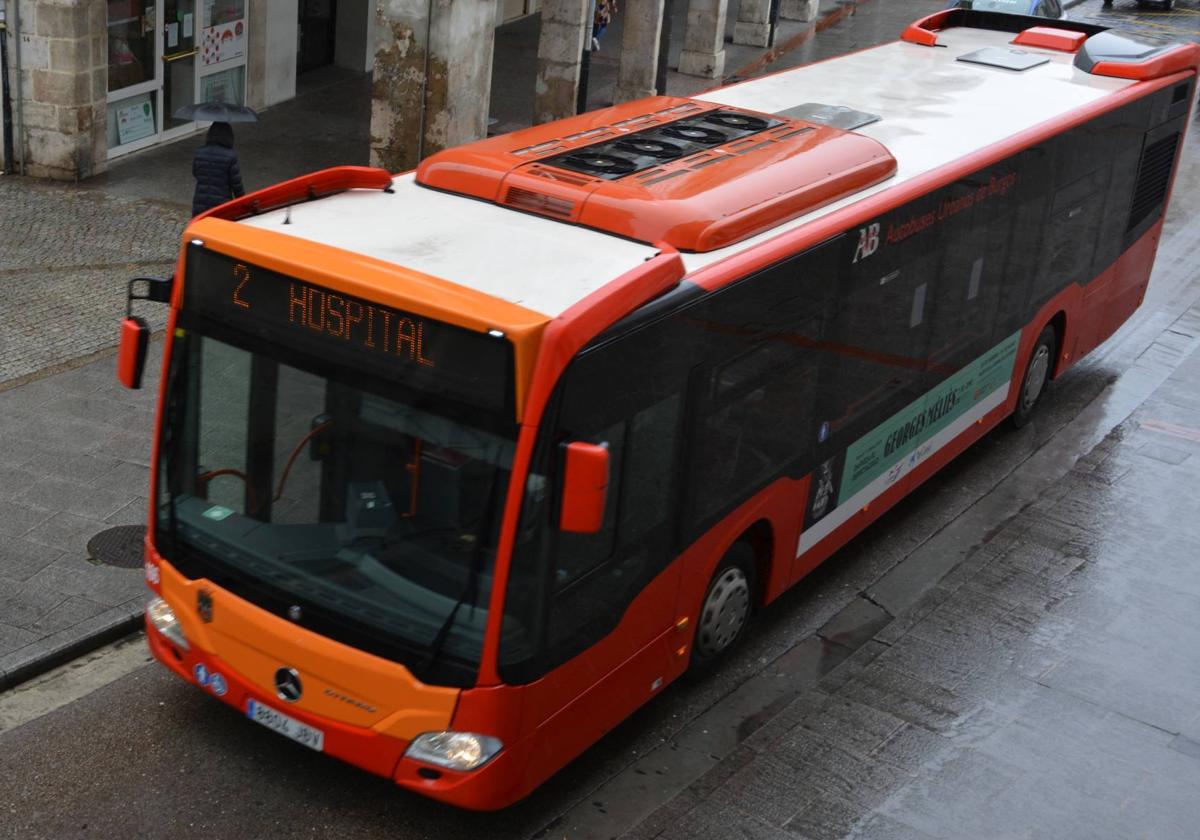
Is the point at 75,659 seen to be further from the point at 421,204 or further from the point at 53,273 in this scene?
the point at 53,273

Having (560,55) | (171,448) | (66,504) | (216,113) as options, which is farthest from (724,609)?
(560,55)

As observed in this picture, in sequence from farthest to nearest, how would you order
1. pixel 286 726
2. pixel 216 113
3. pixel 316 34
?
pixel 316 34, pixel 216 113, pixel 286 726

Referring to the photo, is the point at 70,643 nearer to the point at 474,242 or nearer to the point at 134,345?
the point at 134,345

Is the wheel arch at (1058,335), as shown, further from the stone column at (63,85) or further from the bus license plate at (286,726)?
the stone column at (63,85)

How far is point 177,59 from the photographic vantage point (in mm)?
18375

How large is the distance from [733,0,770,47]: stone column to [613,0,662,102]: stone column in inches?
233

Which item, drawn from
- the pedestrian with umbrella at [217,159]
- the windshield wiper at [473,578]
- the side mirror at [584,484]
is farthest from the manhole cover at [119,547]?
the pedestrian with umbrella at [217,159]

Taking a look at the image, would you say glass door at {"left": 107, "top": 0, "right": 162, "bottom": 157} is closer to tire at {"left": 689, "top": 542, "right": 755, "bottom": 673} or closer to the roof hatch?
the roof hatch

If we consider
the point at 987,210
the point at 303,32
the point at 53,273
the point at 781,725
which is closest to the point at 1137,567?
the point at 987,210

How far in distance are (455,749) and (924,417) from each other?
4893 millimetres

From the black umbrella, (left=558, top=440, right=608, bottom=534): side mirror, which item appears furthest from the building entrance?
(left=558, top=440, right=608, bottom=534): side mirror

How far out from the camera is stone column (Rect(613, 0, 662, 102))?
21703 mm

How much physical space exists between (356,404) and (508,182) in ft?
6.06

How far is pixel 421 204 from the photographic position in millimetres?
7668
